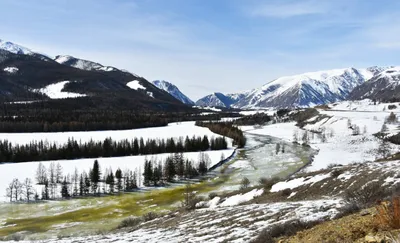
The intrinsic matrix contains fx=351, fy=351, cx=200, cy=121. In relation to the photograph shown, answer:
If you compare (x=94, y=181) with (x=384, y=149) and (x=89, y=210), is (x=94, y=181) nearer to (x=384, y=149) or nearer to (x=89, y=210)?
(x=89, y=210)

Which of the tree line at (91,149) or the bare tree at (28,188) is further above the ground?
the tree line at (91,149)

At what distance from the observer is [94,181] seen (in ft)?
293

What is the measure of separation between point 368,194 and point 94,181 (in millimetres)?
76254

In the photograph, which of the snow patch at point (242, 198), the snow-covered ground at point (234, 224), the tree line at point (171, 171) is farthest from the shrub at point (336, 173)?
the tree line at point (171, 171)

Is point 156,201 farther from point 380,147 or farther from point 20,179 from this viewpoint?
point 380,147

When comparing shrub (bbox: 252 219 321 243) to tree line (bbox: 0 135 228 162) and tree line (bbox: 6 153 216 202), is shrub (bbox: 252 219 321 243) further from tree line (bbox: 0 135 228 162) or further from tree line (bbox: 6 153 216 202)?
tree line (bbox: 0 135 228 162)

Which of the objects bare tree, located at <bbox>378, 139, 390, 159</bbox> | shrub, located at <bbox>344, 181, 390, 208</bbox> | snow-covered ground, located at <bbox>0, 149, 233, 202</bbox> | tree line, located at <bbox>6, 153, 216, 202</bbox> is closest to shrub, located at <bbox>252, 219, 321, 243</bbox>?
shrub, located at <bbox>344, 181, 390, 208</bbox>

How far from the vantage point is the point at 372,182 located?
1161 inches

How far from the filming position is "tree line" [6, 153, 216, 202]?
79.8 meters

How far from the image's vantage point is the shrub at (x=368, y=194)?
21984mm

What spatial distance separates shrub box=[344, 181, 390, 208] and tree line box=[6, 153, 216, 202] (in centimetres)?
6483

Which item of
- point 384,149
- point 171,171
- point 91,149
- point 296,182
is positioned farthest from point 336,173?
point 91,149

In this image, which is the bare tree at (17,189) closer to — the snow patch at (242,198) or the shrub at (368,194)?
the snow patch at (242,198)

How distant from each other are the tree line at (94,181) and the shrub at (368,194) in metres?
64.8
